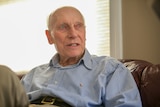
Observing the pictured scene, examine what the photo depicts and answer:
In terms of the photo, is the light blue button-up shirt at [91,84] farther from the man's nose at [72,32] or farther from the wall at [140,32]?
the wall at [140,32]

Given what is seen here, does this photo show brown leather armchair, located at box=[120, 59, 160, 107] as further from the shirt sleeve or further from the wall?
the wall

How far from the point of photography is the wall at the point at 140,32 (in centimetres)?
187

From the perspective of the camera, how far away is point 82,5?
232 centimetres

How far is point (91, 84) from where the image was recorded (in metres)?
1.31

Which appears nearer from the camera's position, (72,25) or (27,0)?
(72,25)

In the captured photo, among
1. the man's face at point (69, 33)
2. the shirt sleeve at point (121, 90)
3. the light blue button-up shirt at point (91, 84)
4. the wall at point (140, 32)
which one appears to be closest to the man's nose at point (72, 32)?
the man's face at point (69, 33)

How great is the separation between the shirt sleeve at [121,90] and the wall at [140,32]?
646 millimetres

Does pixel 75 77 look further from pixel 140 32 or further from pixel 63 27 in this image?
pixel 140 32

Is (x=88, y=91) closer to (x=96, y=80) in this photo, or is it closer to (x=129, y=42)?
(x=96, y=80)

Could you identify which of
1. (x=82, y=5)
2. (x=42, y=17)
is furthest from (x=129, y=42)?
(x=42, y=17)

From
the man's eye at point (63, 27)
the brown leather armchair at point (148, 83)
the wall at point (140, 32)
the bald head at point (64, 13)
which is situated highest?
the bald head at point (64, 13)

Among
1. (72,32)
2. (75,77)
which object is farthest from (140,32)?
(75,77)

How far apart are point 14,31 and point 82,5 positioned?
836 mm

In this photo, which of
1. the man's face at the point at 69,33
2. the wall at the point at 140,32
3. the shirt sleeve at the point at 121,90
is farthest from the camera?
the wall at the point at 140,32
